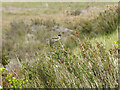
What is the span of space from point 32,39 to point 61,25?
142 centimetres

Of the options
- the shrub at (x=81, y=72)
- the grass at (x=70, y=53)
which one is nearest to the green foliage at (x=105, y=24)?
the grass at (x=70, y=53)

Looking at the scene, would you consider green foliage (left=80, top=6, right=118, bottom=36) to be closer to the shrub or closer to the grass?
the grass

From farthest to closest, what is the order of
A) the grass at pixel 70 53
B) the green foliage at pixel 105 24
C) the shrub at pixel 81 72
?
the green foliage at pixel 105 24 → the grass at pixel 70 53 → the shrub at pixel 81 72

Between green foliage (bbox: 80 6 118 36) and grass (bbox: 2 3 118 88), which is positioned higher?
green foliage (bbox: 80 6 118 36)

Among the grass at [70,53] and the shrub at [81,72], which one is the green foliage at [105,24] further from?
the shrub at [81,72]

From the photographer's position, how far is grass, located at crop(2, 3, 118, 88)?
2246 millimetres

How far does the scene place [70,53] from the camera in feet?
9.99

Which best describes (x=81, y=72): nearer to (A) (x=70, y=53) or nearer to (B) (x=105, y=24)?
(A) (x=70, y=53)

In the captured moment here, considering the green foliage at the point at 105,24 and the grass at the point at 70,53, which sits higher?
the green foliage at the point at 105,24

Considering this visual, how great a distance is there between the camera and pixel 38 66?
298cm

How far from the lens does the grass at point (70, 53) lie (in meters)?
2.25

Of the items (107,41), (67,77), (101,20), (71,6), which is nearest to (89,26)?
(101,20)

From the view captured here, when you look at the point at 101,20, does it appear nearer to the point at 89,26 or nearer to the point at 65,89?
the point at 89,26

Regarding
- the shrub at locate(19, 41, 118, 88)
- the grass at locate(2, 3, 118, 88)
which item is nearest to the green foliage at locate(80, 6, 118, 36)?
the grass at locate(2, 3, 118, 88)
